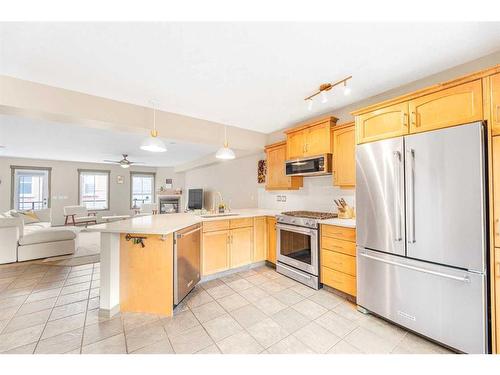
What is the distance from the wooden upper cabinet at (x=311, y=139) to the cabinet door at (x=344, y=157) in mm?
111

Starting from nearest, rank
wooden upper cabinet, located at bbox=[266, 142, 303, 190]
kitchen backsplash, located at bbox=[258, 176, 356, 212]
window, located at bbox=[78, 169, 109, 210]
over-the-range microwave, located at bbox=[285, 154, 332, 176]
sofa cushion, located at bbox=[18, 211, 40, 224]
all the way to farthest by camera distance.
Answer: over-the-range microwave, located at bbox=[285, 154, 332, 176] → kitchen backsplash, located at bbox=[258, 176, 356, 212] → wooden upper cabinet, located at bbox=[266, 142, 303, 190] → sofa cushion, located at bbox=[18, 211, 40, 224] → window, located at bbox=[78, 169, 109, 210]

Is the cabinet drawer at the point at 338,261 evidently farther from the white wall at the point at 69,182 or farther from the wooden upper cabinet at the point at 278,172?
the white wall at the point at 69,182

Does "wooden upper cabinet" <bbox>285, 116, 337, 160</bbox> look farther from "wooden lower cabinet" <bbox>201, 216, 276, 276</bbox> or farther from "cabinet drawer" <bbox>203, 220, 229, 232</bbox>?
"cabinet drawer" <bbox>203, 220, 229, 232</bbox>

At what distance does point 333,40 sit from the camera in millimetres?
1622

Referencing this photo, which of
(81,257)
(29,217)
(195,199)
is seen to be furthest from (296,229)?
(29,217)

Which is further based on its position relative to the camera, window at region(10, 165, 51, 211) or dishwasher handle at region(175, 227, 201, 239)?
window at region(10, 165, 51, 211)

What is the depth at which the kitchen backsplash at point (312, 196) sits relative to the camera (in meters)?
3.12

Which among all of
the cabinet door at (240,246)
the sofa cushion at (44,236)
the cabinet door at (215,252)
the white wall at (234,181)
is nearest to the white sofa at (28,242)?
the sofa cushion at (44,236)

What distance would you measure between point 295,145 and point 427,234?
6.94 ft

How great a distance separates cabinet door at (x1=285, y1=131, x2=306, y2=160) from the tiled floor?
6.45 feet

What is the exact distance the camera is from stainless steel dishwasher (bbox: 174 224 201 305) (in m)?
2.28

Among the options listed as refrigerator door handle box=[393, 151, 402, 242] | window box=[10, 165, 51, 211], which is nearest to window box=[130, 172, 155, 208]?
window box=[10, 165, 51, 211]

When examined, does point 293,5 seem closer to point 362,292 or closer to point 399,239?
point 399,239
